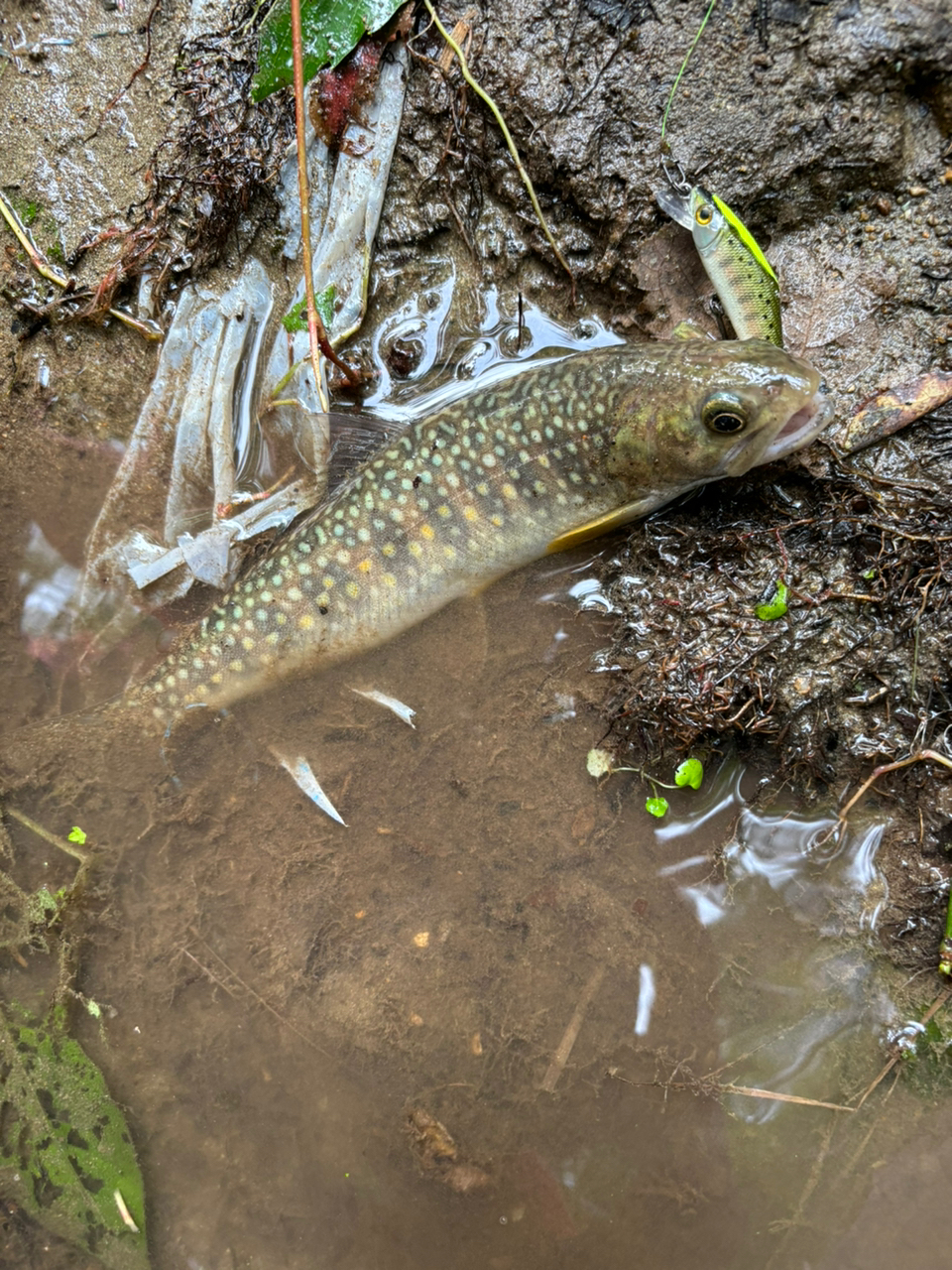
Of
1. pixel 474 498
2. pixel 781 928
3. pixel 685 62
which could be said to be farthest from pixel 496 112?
pixel 781 928

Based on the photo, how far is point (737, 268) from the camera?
3000mm

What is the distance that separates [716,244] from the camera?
3.01 m

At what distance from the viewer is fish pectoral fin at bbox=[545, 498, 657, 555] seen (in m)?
3.12

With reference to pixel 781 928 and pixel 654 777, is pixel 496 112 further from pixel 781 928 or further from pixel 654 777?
pixel 781 928

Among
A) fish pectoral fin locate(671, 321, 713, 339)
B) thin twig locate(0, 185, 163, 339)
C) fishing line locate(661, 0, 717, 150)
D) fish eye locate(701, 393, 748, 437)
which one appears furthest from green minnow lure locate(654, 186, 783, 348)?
thin twig locate(0, 185, 163, 339)

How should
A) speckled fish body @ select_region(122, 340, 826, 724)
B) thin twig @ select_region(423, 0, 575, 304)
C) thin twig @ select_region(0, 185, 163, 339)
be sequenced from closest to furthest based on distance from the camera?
speckled fish body @ select_region(122, 340, 826, 724) → thin twig @ select_region(423, 0, 575, 304) → thin twig @ select_region(0, 185, 163, 339)

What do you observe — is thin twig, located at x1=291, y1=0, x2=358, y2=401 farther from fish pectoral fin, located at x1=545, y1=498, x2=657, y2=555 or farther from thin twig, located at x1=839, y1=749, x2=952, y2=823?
thin twig, located at x1=839, y1=749, x2=952, y2=823

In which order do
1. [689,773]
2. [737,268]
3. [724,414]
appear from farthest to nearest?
[689,773]
[737,268]
[724,414]

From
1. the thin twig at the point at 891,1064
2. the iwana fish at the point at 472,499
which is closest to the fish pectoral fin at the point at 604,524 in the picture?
the iwana fish at the point at 472,499

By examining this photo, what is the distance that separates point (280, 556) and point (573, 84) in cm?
238

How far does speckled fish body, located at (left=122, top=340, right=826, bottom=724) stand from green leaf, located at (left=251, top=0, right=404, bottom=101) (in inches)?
60.7

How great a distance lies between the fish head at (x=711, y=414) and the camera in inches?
106

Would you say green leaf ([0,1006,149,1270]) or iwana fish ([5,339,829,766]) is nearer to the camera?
iwana fish ([5,339,829,766])

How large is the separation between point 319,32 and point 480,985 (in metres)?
4.08
